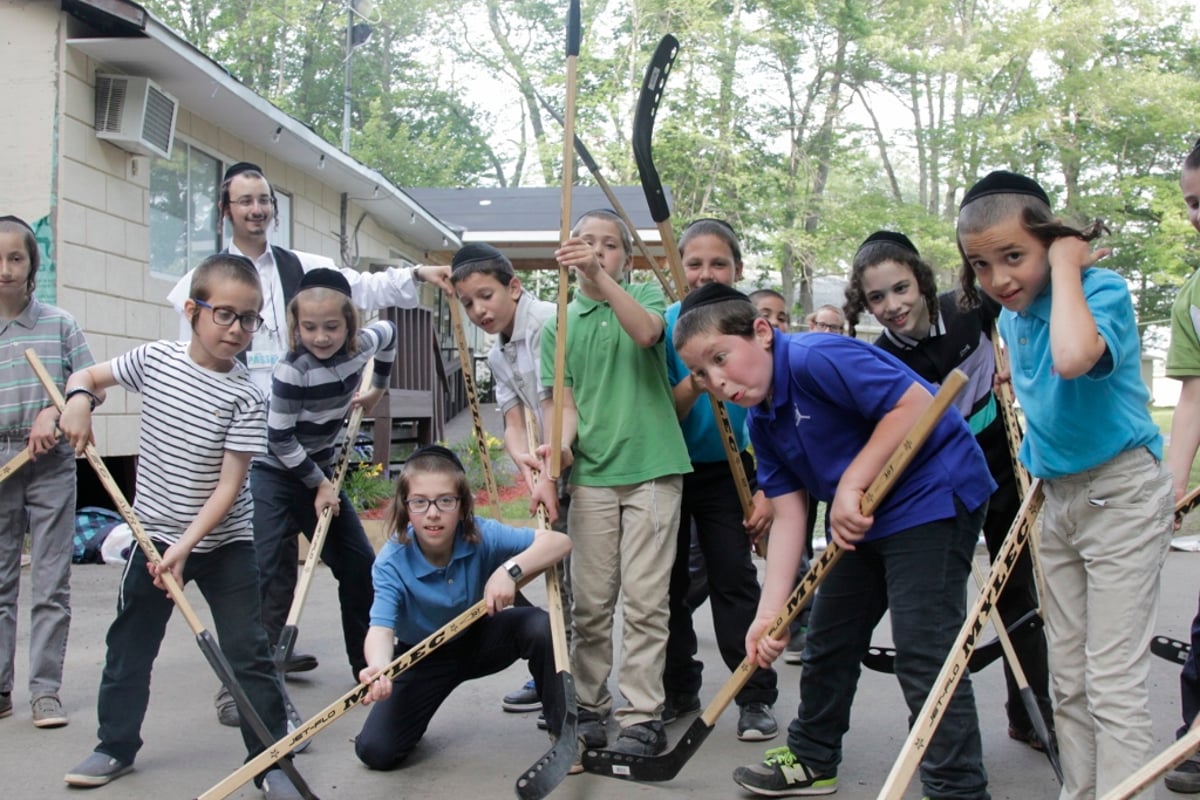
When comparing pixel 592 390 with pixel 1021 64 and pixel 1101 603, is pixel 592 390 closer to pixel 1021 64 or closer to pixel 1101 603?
pixel 1101 603

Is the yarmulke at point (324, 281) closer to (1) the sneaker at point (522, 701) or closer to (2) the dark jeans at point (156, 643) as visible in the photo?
(2) the dark jeans at point (156, 643)

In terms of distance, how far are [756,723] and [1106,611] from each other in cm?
158

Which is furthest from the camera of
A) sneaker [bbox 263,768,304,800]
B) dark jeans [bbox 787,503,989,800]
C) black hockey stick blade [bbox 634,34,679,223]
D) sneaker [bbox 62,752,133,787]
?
black hockey stick blade [bbox 634,34,679,223]

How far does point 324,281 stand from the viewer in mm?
4391

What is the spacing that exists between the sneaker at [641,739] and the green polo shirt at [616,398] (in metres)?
0.82

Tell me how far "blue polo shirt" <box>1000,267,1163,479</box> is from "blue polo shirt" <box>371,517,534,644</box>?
5.88 feet

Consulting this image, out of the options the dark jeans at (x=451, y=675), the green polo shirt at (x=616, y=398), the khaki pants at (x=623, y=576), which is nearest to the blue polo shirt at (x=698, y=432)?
the green polo shirt at (x=616, y=398)

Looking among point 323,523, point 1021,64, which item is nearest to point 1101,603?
point 323,523

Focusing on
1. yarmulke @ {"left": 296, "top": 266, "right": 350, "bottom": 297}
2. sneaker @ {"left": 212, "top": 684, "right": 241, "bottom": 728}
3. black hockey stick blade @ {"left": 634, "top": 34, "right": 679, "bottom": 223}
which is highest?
black hockey stick blade @ {"left": 634, "top": 34, "right": 679, "bottom": 223}

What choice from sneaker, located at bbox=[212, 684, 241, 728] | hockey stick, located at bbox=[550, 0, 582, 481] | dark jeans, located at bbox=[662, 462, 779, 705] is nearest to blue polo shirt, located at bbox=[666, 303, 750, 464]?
dark jeans, located at bbox=[662, 462, 779, 705]

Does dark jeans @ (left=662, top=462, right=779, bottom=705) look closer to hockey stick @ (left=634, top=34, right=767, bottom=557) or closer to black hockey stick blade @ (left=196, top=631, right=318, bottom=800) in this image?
hockey stick @ (left=634, top=34, right=767, bottom=557)

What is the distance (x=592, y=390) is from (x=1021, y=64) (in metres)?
25.4

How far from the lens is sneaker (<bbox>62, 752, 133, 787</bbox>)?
139 inches

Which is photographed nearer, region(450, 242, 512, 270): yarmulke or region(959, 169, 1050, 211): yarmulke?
region(959, 169, 1050, 211): yarmulke
